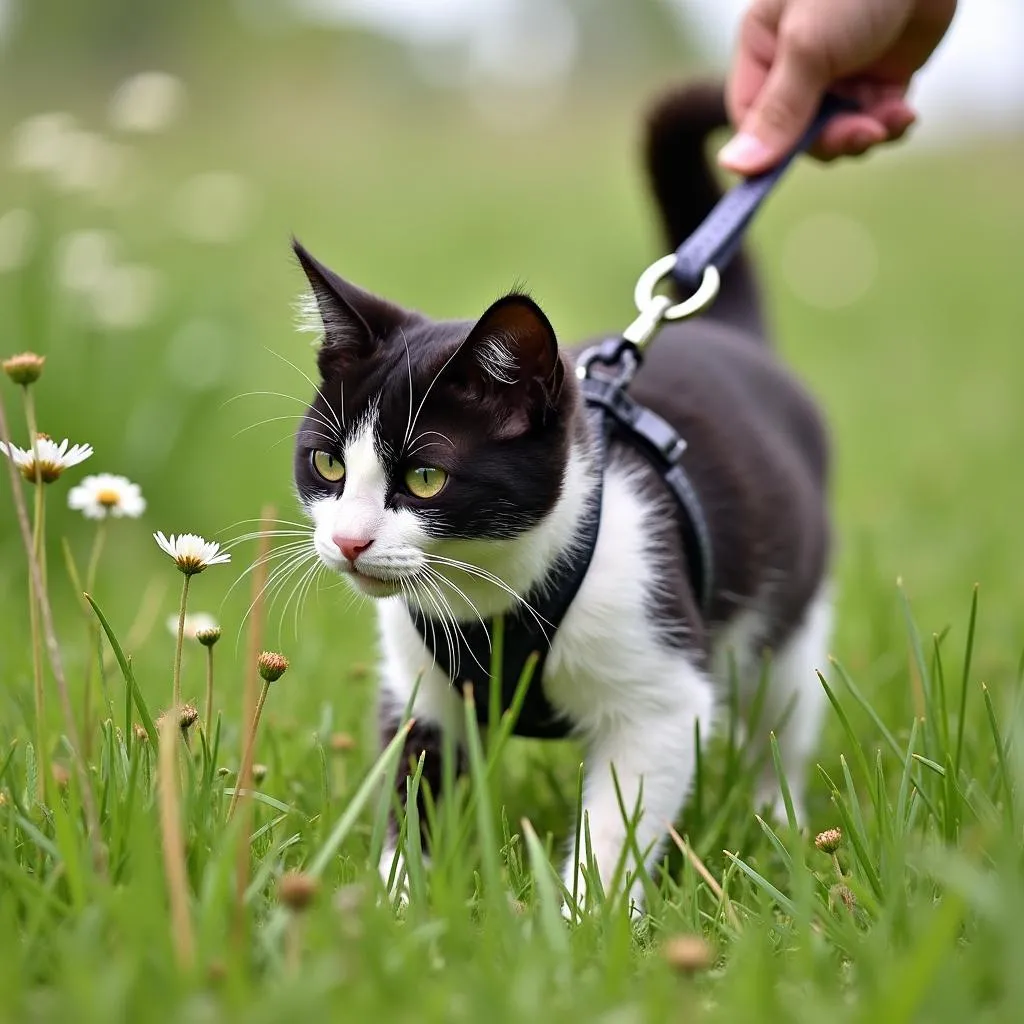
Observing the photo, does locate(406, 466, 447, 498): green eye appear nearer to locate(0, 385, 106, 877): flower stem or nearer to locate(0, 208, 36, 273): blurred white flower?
locate(0, 385, 106, 877): flower stem

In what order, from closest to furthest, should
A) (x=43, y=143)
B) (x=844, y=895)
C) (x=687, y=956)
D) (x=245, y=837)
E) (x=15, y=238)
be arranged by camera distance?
(x=687, y=956), (x=245, y=837), (x=844, y=895), (x=43, y=143), (x=15, y=238)

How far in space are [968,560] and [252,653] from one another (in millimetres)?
2589

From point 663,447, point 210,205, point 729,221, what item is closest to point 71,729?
point 663,447

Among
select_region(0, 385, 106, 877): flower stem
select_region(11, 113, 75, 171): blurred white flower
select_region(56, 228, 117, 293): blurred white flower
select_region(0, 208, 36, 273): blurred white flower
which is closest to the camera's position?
select_region(0, 385, 106, 877): flower stem

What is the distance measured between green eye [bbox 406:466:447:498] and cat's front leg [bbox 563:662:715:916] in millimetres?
400

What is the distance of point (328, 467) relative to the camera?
1.59 m

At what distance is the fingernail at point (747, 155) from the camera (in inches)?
79.4

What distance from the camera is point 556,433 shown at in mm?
1589

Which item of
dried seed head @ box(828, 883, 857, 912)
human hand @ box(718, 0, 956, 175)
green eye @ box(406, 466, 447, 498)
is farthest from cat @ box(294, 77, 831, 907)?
human hand @ box(718, 0, 956, 175)

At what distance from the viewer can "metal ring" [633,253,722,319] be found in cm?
180

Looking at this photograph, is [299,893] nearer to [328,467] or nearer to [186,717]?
[186,717]

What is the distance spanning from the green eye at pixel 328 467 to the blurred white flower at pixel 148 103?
1319 millimetres

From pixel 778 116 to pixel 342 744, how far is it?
1.21m

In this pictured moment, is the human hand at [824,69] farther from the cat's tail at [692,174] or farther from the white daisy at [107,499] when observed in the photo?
the white daisy at [107,499]
